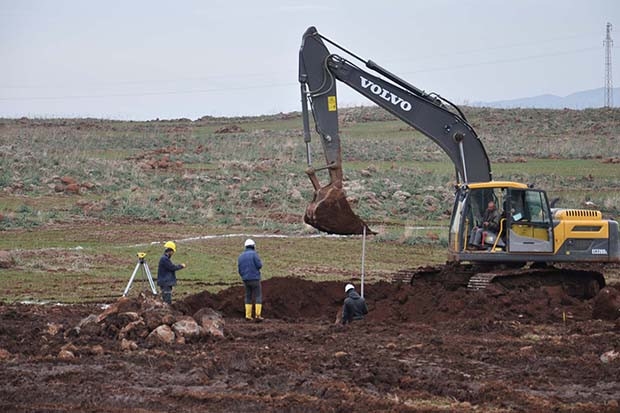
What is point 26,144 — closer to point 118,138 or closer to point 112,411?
point 118,138

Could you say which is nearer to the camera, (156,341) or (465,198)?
(156,341)

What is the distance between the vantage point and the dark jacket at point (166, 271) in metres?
20.1

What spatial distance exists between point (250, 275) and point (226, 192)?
80.2 feet

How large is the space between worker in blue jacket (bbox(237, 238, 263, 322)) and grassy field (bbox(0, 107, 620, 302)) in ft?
13.4

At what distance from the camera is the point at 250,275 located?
64.3ft

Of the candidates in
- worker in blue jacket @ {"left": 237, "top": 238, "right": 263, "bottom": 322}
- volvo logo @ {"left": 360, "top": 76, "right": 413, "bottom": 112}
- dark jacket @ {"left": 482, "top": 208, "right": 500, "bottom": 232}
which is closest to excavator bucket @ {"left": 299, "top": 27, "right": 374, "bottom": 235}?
volvo logo @ {"left": 360, "top": 76, "right": 413, "bottom": 112}

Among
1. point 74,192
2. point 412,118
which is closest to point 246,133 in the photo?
point 74,192

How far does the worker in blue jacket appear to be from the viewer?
64.3ft

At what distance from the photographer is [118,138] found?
68.7m

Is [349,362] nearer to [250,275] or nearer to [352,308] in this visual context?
[352,308]

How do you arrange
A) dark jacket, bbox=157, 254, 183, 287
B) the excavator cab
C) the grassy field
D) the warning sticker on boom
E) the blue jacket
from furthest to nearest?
1. the grassy field
2. the warning sticker on boom
3. the excavator cab
4. dark jacket, bbox=157, 254, 183, 287
5. the blue jacket

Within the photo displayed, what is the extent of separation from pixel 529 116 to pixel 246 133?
2246 cm

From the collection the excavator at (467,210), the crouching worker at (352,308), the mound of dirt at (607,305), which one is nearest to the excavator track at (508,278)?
the excavator at (467,210)

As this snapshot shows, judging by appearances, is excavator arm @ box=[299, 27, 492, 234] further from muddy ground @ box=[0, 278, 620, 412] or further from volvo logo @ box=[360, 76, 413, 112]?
muddy ground @ box=[0, 278, 620, 412]
